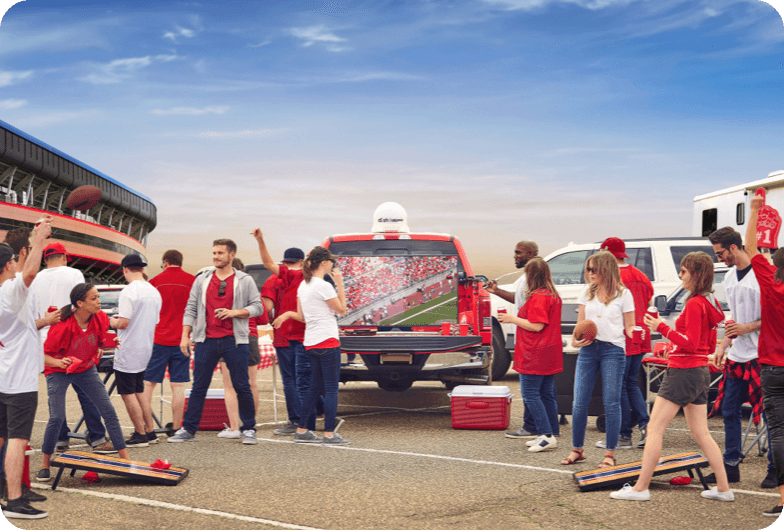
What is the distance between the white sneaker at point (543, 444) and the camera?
6.88 m

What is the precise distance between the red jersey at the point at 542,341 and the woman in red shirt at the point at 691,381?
5.91ft

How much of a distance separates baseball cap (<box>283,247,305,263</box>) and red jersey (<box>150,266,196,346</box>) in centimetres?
104

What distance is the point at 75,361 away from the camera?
5758 mm

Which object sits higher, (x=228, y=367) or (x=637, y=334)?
(x=637, y=334)

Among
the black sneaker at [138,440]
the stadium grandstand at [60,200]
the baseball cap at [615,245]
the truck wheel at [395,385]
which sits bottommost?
the truck wheel at [395,385]

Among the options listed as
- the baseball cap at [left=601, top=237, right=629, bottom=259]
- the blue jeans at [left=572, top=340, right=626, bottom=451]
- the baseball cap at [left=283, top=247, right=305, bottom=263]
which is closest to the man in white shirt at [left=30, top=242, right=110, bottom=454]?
the baseball cap at [left=283, top=247, right=305, bottom=263]

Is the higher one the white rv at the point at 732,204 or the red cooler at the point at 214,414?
the white rv at the point at 732,204

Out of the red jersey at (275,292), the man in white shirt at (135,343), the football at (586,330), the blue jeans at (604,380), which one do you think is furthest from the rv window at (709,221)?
the man in white shirt at (135,343)

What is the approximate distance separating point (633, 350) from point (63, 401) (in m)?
4.92

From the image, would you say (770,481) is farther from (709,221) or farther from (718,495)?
(709,221)

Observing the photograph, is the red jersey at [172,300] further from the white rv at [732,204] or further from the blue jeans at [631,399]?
the white rv at [732,204]

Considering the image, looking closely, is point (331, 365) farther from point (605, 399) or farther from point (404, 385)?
point (404, 385)

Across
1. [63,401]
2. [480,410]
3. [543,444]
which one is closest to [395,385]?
[480,410]

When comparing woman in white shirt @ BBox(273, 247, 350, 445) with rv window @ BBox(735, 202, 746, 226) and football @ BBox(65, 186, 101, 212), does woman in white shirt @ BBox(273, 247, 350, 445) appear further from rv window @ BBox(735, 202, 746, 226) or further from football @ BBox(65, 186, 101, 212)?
rv window @ BBox(735, 202, 746, 226)
